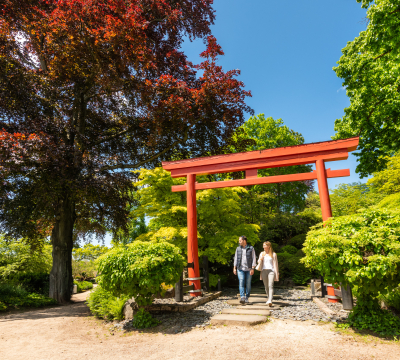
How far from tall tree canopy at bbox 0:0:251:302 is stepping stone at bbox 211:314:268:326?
5.93 meters

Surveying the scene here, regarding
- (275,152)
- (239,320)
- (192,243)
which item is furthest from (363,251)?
(192,243)

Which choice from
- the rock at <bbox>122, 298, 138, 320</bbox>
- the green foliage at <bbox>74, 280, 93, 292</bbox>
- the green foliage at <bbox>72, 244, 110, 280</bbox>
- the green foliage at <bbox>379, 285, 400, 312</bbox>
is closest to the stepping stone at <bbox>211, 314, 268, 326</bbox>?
the rock at <bbox>122, 298, 138, 320</bbox>

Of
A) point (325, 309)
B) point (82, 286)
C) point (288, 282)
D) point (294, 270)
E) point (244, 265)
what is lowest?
point (82, 286)

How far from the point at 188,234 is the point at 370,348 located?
5523mm

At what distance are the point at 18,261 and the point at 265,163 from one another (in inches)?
489

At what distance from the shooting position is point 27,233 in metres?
9.17

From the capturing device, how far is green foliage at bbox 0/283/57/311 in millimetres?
8805

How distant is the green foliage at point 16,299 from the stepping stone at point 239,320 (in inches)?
282

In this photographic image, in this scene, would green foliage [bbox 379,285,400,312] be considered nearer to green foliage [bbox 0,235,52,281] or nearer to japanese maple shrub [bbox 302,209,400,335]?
japanese maple shrub [bbox 302,209,400,335]

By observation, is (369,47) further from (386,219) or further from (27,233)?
(27,233)

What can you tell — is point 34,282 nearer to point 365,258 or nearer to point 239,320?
point 239,320

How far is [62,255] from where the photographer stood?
996cm

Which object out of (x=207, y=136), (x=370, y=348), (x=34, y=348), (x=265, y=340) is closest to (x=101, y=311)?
(x=34, y=348)

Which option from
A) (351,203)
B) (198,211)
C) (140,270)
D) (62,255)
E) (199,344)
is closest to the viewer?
(199,344)
